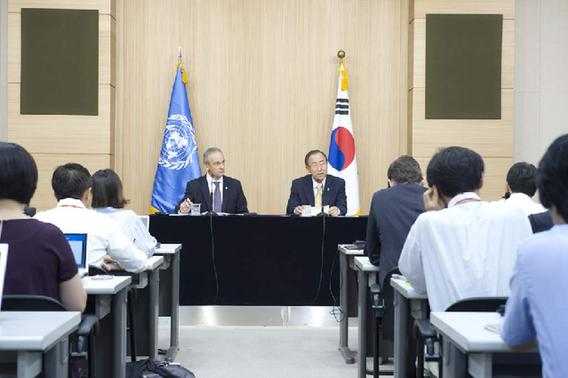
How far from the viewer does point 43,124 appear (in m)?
8.51

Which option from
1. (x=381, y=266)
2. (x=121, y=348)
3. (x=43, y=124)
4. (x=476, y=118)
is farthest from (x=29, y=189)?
(x=476, y=118)

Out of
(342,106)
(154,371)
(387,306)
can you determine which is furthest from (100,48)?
(154,371)

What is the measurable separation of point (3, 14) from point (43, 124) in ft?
4.57

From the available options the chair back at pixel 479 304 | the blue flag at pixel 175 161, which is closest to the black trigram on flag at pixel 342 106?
the blue flag at pixel 175 161

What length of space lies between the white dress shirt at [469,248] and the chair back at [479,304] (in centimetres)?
34

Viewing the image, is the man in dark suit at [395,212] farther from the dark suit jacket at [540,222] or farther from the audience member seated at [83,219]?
the audience member seated at [83,219]

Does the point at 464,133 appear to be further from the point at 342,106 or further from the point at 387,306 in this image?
the point at 387,306

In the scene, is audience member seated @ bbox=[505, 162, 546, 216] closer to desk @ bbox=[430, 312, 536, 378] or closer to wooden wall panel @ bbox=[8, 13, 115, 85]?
desk @ bbox=[430, 312, 536, 378]

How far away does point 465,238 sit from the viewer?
3051 mm

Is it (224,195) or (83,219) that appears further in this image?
(224,195)

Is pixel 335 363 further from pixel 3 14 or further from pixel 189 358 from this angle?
pixel 3 14

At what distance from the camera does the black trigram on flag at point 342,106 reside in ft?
28.5

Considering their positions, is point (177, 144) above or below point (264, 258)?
above

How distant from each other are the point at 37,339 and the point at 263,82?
7179 millimetres
